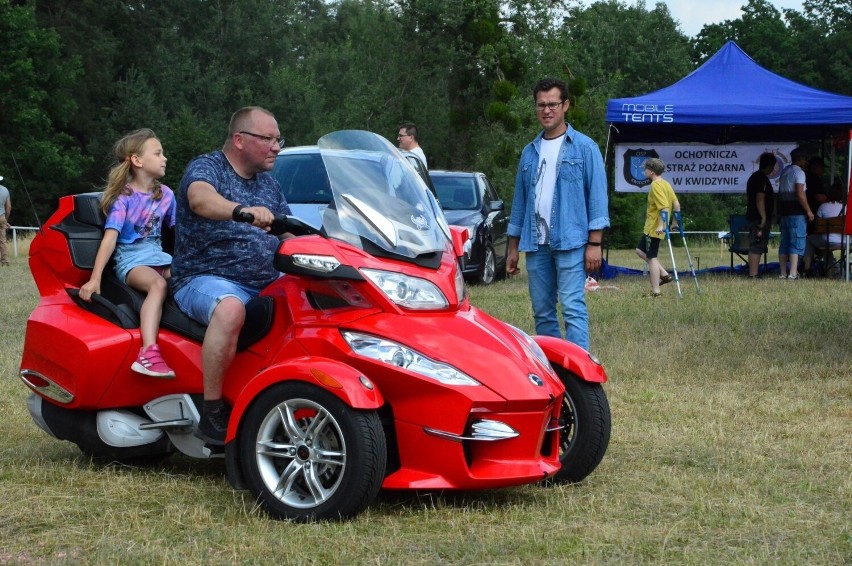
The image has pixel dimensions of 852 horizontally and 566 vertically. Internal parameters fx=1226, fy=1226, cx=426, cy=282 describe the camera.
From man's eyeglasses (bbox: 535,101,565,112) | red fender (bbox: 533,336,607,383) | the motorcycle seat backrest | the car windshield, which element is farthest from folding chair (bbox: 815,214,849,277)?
the motorcycle seat backrest

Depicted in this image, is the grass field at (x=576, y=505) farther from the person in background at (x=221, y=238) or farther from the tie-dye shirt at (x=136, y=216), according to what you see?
the tie-dye shirt at (x=136, y=216)

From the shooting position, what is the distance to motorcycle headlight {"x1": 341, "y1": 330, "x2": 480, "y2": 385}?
15.5 feet

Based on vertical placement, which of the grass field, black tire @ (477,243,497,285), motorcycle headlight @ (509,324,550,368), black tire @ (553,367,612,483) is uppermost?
motorcycle headlight @ (509,324,550,368)

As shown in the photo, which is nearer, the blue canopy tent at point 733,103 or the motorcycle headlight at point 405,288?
the motorcycle headlight at point 405,288

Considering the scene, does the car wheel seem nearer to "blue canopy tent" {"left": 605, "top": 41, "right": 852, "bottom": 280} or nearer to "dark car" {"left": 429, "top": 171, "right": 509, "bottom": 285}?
"dark car" {"left": 429, "top": 171, "right": 509, "bottom": 285}

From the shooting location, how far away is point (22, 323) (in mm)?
12406

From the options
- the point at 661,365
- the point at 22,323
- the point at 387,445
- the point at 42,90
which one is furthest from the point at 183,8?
the point at 387,445

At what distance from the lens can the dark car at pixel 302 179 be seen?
13.0m

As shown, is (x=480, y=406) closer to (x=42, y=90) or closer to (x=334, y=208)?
(x=334, y=208)

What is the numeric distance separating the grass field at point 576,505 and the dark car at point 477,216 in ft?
27.8

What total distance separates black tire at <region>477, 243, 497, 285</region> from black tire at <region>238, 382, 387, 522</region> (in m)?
12.4

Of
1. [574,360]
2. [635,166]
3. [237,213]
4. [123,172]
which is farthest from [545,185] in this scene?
[635,166]

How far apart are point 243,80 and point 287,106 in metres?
2.44

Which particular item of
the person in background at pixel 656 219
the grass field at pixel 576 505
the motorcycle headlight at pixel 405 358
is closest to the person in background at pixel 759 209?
the person in background at pixel 656 219
